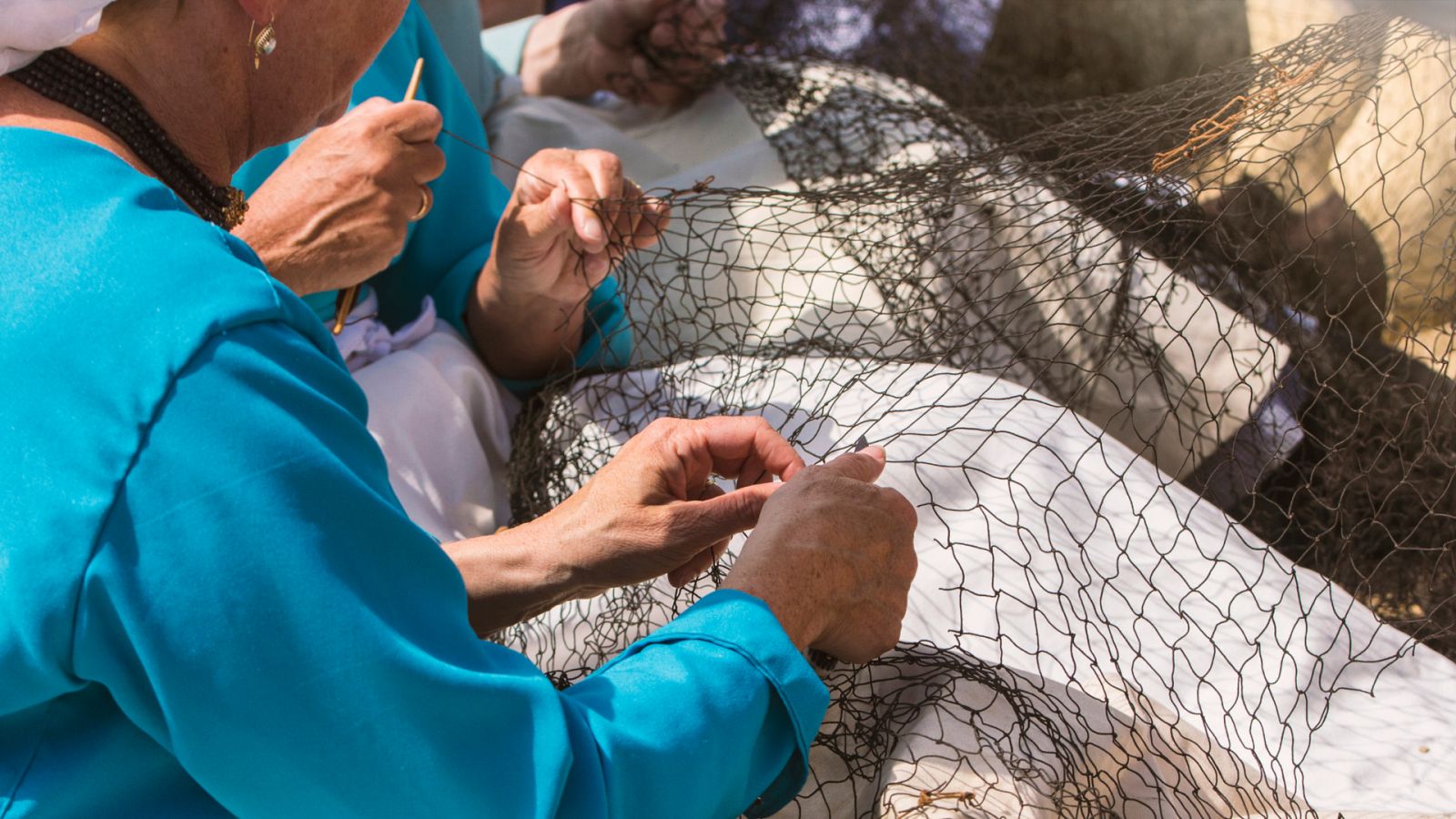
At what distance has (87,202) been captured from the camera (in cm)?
61

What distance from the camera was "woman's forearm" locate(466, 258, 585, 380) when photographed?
143 cm

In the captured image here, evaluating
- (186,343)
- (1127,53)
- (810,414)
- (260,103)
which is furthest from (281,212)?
(1127,53)

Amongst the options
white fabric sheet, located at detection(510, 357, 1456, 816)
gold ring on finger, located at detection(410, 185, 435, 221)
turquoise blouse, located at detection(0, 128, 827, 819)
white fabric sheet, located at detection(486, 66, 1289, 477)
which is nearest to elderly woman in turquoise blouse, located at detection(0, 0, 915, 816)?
turquoise blouse, located at detection(0, 128, 827, 819)

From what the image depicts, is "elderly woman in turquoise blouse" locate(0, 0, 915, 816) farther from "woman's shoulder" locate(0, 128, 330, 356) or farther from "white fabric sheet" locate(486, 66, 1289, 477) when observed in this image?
"white fabric sheet" locate(486, 66, 1289, 477)

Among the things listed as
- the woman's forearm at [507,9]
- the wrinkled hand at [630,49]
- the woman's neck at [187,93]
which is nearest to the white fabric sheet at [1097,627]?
the woman's neck at [187,93]

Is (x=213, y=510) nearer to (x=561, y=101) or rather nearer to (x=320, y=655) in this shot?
(x=320, y=655)

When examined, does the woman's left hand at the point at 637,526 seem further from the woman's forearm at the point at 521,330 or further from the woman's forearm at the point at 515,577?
the woman's forearm at the point at 521,330

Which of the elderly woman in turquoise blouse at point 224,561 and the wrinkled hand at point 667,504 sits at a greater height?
the elderly woman in turquoise blouse at point 224,561

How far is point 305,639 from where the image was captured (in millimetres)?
589

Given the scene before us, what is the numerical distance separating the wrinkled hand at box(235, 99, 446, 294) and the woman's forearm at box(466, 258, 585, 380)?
210 millimetres

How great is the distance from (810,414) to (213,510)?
717mm

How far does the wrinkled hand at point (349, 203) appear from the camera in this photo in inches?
47.1

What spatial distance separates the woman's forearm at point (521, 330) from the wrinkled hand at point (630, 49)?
73cm

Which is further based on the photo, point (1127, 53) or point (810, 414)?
point (1127, 53)
